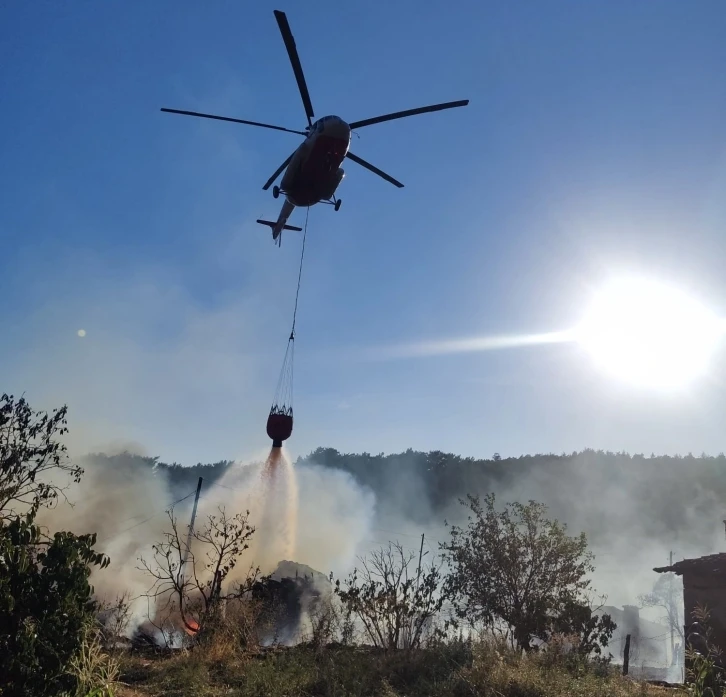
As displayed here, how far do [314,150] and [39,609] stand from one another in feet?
31.9

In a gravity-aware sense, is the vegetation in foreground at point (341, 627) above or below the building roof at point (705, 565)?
below

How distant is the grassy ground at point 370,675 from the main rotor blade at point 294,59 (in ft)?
38.0

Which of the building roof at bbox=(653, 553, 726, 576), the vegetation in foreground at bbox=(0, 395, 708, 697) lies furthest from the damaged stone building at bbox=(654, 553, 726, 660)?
the vegetation in foreground at bbox=(0, 395, 708, 697)

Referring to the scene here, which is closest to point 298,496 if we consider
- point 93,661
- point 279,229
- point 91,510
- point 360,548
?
point 360,548

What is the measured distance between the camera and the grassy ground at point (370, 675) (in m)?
8.95

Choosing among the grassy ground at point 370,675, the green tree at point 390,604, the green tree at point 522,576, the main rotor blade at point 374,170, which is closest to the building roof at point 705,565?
the green tree at point 522,576

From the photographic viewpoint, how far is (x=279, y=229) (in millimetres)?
15578

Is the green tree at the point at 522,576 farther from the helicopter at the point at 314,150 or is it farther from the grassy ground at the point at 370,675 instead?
the helicopter at the point at 314,150

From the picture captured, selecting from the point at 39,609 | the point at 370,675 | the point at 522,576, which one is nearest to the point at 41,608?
the point at 39,609

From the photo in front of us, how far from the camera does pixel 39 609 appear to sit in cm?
566

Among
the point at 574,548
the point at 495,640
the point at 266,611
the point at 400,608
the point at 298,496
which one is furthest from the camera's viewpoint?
the point at 298,496

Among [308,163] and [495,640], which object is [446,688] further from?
[308,163]

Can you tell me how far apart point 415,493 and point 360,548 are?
64.9 ft

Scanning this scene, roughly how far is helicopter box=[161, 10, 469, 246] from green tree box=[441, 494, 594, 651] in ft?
42.4
